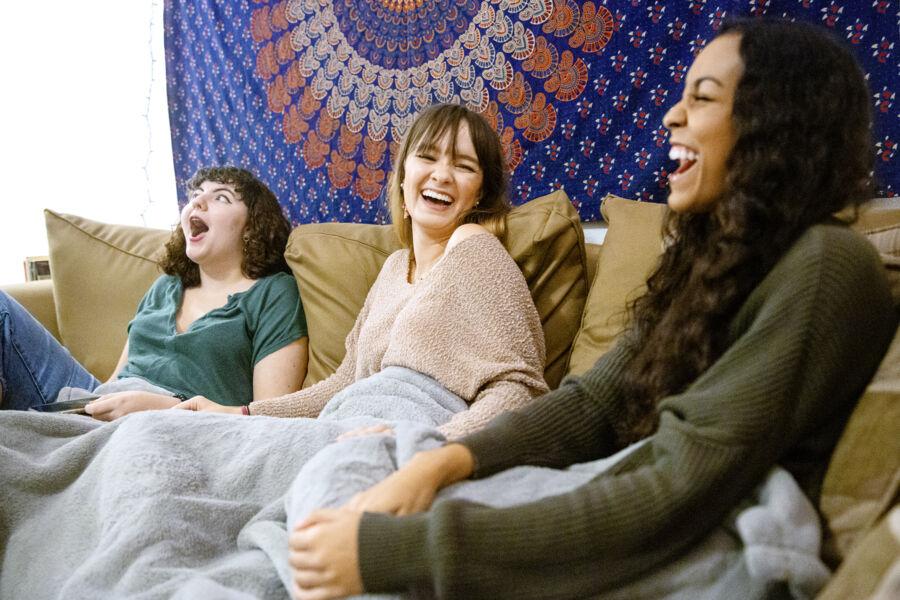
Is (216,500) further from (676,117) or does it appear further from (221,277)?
(221,277)

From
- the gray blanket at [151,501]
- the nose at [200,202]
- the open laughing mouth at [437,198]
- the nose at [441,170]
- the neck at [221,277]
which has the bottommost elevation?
the gray blanket at [151,501]

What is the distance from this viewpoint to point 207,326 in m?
1.78

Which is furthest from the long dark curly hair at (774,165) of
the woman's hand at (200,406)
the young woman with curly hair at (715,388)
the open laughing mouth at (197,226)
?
the open laughing mouth at (197,226)

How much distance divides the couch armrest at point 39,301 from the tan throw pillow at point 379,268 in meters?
0.93

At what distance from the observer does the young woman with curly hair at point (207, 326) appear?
66.1 inches

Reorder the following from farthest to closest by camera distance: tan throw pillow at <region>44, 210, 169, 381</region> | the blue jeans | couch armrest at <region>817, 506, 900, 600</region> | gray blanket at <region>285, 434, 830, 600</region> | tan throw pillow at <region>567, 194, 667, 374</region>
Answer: tan throw pillow at <region>44, 210, 169, 381</region> → the blue jeans → tan throw pillow at <region>567, 194, 667, 374</region> → gray blanket at <region>285, 434, 830, 600</region> → couch armrest at <region>817, 506, 900, 600</region>

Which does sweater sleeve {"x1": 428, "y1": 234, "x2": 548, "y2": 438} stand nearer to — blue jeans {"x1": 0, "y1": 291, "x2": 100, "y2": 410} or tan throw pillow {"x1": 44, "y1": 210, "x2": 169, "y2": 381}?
blue jeans {"x1": 0, "y1": 291, "x2": 100, "y2": 410}

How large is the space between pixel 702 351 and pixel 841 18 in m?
0.94

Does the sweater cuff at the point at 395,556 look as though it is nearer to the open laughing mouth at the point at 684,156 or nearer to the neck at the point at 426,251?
the open laughing mouth at the point at 684,156

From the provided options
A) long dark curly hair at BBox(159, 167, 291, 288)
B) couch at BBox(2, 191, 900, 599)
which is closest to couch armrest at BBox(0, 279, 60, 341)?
couch at BBox(2, 191, 900, 599)

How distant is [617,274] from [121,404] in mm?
1081

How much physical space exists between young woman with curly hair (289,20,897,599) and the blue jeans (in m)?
1.32

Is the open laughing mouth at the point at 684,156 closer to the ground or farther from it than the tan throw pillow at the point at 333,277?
farther from it

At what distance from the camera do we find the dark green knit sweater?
0.62 m
